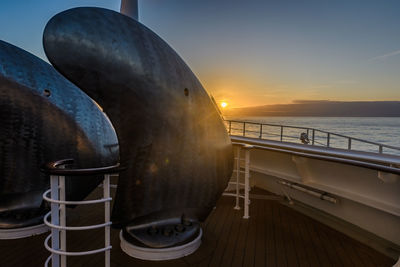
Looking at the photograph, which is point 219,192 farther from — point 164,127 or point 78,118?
point 78,118

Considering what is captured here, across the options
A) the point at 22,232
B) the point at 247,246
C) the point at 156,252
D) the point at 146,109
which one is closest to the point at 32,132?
the point at 22,232

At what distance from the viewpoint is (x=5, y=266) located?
109 inches

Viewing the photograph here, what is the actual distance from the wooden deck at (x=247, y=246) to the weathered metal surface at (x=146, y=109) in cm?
46

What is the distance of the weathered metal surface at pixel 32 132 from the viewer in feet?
11.1

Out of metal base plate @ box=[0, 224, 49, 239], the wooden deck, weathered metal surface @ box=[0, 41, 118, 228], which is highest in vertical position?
→ weathered metal surface @ box=[0, 41, 118, 228]

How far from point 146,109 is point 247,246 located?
2.02 metres

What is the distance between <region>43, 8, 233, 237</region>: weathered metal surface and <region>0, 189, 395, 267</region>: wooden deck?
457 mm

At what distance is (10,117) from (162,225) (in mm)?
2255

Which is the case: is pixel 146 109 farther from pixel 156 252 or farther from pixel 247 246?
pixel 247 246

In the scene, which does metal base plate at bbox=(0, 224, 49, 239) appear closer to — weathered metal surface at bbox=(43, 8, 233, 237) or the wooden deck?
the wooden deck

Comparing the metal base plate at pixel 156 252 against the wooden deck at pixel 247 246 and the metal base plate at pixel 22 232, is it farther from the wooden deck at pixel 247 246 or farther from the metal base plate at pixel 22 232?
the metal base plate at pixel 22 232

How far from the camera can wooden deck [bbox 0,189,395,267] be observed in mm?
2912

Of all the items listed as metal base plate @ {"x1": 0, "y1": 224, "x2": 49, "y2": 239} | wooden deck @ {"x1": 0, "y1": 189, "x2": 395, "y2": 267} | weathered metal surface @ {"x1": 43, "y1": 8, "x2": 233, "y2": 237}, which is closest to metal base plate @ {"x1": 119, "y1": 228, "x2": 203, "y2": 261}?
wooden deck @ {"x1": 0, "y1": 189, "x2": 395, "y2": 267}

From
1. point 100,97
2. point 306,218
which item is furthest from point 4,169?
point 306,218
